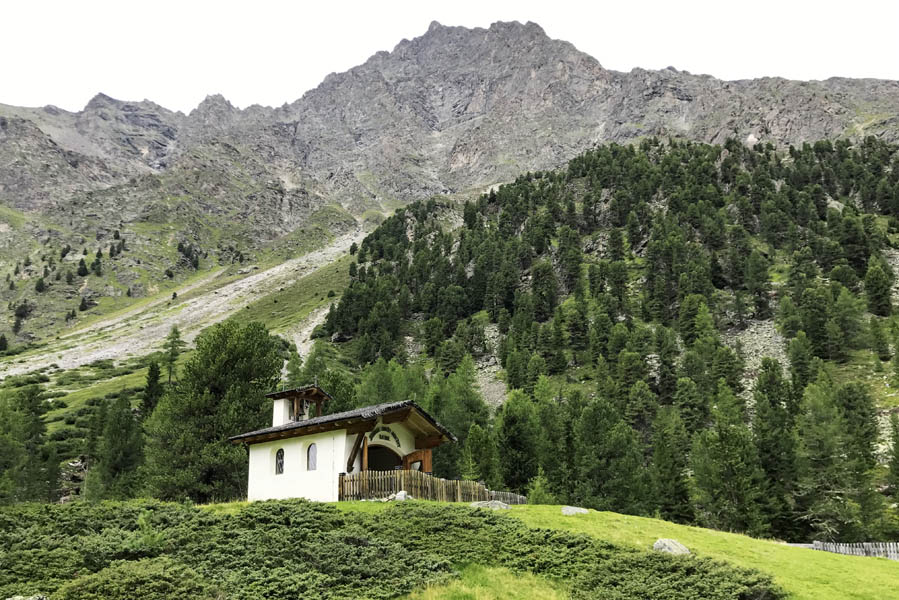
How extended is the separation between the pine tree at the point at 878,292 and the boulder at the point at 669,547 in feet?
308

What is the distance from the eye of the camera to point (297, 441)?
1344 inches

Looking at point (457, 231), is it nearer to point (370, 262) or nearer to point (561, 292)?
point (370, 262)

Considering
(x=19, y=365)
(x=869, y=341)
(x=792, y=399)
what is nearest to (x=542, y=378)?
(x=792, y=399)

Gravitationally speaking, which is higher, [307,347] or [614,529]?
[307,347]

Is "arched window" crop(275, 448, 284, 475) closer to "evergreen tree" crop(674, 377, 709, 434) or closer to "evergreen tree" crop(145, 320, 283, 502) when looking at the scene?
"evergreen tree" crop(145, 320, 283, 502)

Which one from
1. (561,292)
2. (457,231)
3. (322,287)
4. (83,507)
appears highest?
(457,231)

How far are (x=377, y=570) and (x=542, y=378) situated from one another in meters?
66.5

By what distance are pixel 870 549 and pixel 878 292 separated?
82854mm

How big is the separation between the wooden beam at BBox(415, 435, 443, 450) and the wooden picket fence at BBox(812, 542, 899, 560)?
21.9m

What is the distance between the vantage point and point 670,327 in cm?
10594

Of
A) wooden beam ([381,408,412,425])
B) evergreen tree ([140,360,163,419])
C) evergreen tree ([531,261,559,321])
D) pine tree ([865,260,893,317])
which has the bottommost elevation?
wooden beam ([381,408,412,425])

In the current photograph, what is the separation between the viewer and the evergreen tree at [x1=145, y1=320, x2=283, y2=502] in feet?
141

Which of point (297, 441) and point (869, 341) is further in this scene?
point (869, 341)

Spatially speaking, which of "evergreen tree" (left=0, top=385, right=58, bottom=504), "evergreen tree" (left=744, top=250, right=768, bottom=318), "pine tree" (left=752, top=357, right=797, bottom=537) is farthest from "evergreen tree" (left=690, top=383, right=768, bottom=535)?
"evergreen tree" (left=744, top=250, right=768, bottom=318)
